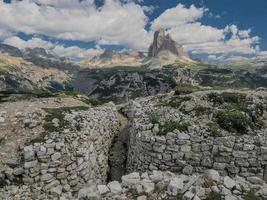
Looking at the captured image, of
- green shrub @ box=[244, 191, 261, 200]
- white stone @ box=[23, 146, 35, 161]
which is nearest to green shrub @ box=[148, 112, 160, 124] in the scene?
white stone @ box=[23, 146, 35, 161]

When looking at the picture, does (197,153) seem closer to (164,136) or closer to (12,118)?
(164,136)

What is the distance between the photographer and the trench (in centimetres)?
2834

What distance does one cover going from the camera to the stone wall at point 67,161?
811 inches

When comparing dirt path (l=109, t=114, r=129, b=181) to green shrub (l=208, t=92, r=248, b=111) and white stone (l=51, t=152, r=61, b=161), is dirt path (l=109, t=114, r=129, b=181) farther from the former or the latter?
green shrub (l=208, t=92, r=248, b=111)

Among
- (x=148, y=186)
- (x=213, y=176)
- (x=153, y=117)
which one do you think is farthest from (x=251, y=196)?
(x=153, y=117)

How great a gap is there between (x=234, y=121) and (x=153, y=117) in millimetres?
6694

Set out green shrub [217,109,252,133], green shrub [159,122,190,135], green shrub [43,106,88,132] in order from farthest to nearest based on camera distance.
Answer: green shrub [217,109,252,133]
green shrub [159,122,190,135]
green shrub [43,106,88,132]

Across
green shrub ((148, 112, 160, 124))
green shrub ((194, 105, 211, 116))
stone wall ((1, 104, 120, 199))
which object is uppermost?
green shrub ((194, 105, 211, 116))

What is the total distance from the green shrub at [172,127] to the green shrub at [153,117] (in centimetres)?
111

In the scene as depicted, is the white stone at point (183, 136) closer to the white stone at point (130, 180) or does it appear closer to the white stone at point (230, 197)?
the white stone at point (130, 180)

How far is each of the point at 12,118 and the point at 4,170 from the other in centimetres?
626

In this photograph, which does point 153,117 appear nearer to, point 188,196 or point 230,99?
point 230,99

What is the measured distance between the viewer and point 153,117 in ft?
91.6

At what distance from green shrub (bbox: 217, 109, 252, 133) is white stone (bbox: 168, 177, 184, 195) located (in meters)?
12.5
